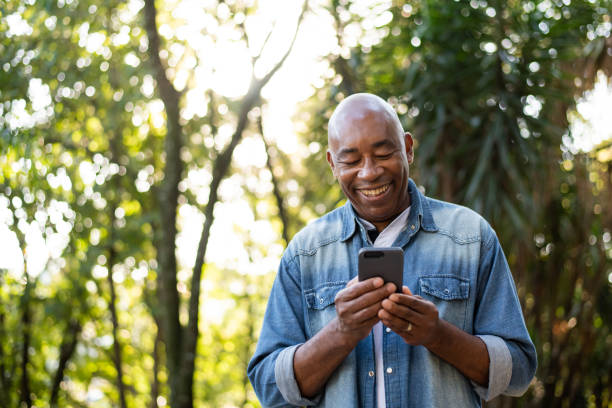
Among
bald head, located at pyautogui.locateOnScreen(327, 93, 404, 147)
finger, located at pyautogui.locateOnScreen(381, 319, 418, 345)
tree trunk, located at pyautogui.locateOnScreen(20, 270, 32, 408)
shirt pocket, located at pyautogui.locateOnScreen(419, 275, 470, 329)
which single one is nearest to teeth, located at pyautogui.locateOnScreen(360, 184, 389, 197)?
bald head, located at pyautogui.locateOnScreen(327, 93, 404, 147)

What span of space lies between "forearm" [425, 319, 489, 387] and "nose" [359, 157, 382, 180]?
1.24 feet

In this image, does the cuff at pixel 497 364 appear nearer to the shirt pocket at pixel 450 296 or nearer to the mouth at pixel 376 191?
the shirt pocket at pixel 450 296

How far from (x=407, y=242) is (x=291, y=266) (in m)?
0.30

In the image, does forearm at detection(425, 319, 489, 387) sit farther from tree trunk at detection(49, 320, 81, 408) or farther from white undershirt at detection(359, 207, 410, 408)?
tree trunk at detection(49, 320, 81, 408)

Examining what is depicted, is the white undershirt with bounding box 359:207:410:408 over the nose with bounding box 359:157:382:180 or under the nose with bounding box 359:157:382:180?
under

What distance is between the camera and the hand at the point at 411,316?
1326mm

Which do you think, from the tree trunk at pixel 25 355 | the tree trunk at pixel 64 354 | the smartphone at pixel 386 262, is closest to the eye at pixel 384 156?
the smartphone at pixel 386 262

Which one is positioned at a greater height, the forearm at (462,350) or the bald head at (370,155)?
the bald head at (370,155)

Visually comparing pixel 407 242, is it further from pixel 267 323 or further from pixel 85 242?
pixel 85 242

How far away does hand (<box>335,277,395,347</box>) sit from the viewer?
134 cm

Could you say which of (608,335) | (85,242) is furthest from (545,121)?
(85,242)

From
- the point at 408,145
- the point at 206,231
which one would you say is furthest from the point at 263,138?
the point at 408,145

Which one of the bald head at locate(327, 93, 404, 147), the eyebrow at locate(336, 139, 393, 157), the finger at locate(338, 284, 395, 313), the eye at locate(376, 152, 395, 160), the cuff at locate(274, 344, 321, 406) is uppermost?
the bald head at locate(327, 93, 404, 147)

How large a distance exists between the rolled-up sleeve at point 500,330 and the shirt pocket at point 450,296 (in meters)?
0.04
